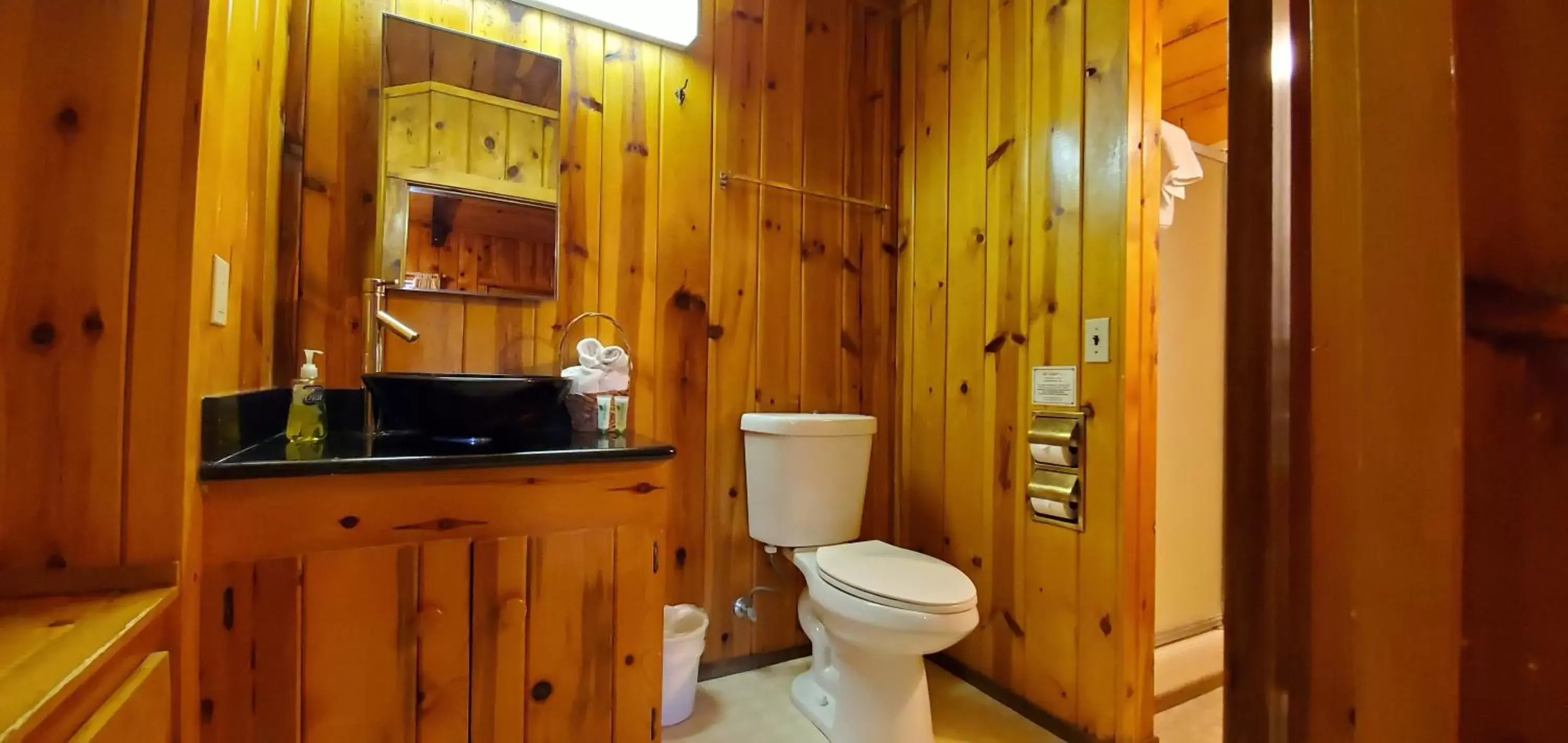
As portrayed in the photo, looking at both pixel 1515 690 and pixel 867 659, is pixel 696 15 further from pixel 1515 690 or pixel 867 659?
pixel 1515 690

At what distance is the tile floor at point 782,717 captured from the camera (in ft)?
5.20

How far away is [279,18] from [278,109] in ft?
0.62

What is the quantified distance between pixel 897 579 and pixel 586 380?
3.10 feet

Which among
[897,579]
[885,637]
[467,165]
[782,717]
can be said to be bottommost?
[782,717]

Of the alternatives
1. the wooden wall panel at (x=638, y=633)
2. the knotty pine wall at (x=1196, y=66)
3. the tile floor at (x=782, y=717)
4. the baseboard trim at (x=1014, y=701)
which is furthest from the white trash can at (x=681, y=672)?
the knotty pine wall at (x=1196, y=66)

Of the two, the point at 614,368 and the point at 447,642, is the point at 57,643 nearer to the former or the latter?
the point at 447,642

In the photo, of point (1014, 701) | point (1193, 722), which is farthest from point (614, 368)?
point (1193, 722)

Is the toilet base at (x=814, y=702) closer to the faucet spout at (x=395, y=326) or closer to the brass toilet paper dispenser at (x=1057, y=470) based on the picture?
the brass toilet paper dispenser at (x=1057, y=470)

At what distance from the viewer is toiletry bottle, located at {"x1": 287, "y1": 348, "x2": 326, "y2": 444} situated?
1191 millimetres

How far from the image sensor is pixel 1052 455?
64.6 inches

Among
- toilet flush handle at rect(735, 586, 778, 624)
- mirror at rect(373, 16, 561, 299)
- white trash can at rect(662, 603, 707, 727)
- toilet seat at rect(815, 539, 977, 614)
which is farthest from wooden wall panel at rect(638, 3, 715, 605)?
toilet seat at rect(815, 539, 977, 614)

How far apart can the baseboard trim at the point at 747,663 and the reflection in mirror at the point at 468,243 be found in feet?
4.05

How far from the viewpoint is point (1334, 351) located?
1.23 feet

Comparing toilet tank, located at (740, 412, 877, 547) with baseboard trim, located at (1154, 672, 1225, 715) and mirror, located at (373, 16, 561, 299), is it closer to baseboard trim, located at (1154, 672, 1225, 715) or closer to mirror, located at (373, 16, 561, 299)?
mirror, located at (373, 16, 561, 299)
